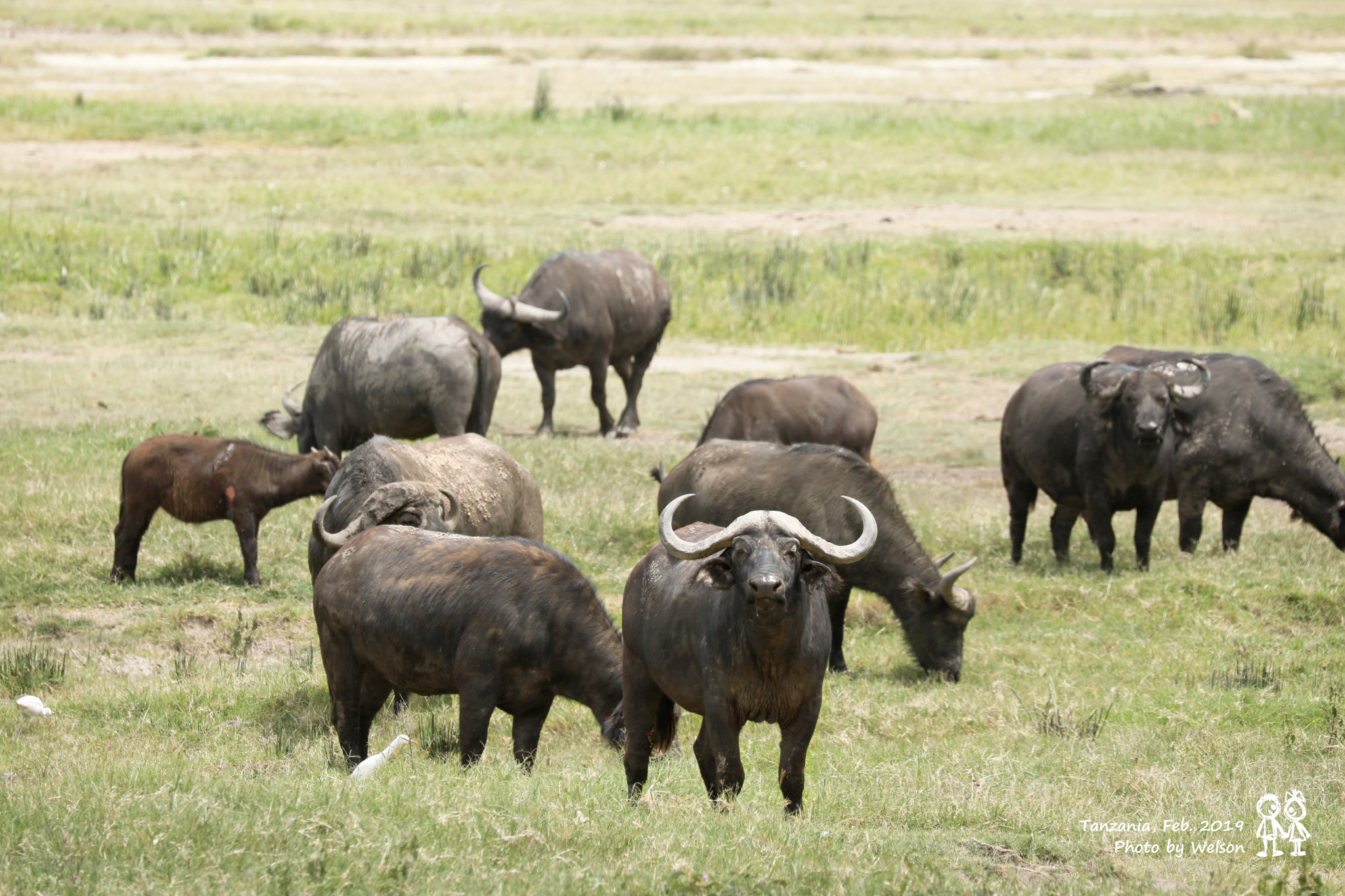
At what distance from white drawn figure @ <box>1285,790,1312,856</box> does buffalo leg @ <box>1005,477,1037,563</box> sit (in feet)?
19.1

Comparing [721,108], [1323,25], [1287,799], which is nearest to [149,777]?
[1287,799]

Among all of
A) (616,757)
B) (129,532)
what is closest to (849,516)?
(616,757)

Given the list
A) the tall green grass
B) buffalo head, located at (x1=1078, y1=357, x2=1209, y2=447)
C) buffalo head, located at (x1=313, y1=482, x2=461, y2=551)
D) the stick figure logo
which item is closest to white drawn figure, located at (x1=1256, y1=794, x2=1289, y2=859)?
the stick figure logo

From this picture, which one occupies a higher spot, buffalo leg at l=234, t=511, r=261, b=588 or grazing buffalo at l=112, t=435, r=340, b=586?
grazing buffalo at l=112, t=435, r=340, b=586

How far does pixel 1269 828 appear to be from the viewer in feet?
21.0

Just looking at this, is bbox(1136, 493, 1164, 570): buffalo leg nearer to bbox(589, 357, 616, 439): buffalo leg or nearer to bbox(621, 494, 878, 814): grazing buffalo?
bbox(621, 494, 878, 814): grazing buffalo

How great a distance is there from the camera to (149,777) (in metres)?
6.23

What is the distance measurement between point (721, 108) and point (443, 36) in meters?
29.7

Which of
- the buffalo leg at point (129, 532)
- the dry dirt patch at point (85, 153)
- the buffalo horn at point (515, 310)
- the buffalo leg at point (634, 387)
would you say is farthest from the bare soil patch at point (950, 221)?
the buffalo leg at point (129, 532)

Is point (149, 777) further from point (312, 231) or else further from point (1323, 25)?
point (1323, 25)

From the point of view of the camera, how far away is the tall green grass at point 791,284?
22891 mm

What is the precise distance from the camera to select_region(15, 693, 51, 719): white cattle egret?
315 inches

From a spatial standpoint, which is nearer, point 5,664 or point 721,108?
point 5,664

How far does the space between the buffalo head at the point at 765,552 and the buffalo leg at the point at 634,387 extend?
11.5 metres
